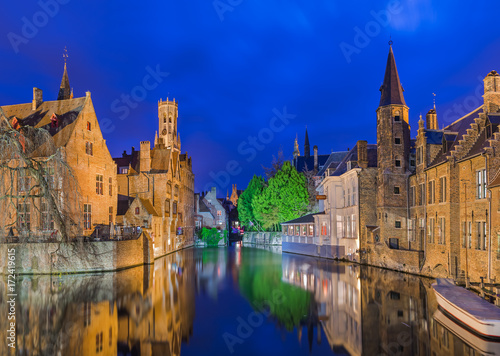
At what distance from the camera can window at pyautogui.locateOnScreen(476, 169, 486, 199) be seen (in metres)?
24.1

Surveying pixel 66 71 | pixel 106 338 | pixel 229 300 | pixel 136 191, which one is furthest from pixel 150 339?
pixel 66 71

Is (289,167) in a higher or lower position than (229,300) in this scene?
higher

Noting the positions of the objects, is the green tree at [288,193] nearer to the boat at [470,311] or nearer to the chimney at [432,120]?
the chimney at [432,120]

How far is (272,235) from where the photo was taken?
76.7 meters

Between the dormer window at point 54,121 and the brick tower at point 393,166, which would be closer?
the brick tower at point 393,166

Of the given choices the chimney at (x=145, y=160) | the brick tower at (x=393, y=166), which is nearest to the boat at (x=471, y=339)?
the brick tower at (x=393, y=166)

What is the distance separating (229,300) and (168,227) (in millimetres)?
33347

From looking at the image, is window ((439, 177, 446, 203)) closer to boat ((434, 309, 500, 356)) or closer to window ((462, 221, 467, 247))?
window ((462, 221, 467, 247))

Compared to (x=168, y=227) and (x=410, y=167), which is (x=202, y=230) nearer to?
(x=168, y=227)

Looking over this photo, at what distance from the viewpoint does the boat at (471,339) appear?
13086 mm

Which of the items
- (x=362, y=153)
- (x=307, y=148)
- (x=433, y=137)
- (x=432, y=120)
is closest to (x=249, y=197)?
(x=307, y=148)

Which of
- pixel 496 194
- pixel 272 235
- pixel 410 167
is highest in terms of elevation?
pixel 410 167

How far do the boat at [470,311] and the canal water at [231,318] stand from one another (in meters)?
0.48

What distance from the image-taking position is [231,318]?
1838cm
